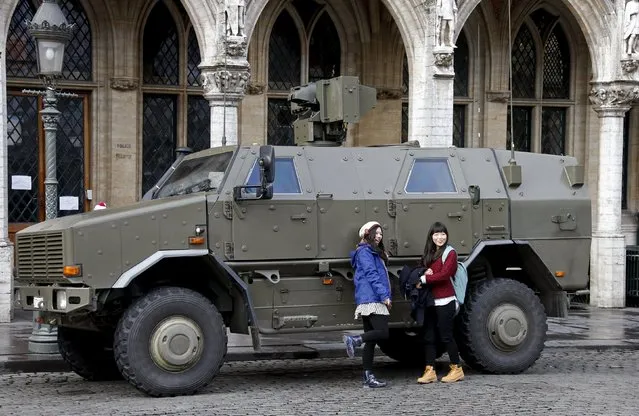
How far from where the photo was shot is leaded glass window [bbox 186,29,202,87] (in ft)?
64.7

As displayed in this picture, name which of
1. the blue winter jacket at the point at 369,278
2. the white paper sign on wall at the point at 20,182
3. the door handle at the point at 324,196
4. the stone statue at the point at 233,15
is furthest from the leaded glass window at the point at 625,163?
the blue winter jacket at the point at 369,278

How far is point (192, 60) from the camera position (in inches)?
781

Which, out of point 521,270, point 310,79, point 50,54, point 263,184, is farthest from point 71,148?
point 521,270

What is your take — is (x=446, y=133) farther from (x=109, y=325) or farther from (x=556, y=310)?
(x=109, y=325)

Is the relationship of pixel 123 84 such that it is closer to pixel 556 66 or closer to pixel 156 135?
pixel 156 135

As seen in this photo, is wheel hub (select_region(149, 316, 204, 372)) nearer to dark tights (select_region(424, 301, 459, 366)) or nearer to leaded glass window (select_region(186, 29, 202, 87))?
dark tights (select_region(424, 301, 459, 366))

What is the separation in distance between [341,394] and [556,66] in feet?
44.6

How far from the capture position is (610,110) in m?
19.8

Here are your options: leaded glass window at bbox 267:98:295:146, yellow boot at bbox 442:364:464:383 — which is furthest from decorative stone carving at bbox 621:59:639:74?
yellow boot at bbox 442:364:464:383

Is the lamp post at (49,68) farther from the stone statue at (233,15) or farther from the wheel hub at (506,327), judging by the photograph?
the wheel hub at (506,327)

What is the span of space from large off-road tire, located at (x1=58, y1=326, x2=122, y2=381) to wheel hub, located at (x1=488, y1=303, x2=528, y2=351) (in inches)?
148

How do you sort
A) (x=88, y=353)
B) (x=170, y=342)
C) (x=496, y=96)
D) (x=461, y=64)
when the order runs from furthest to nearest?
(x=461, y=64) → (x=496, y=96) → (x=88, y=353) → (x=170, y=342)

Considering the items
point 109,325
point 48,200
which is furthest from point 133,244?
point 48,200

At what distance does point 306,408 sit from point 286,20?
12.0 m
